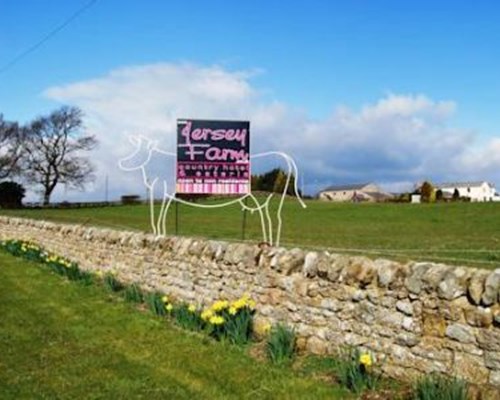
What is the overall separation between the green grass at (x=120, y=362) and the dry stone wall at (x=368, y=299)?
2.79ft

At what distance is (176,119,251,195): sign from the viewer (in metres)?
14.9

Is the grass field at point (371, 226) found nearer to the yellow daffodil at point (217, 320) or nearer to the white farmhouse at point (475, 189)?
the yellow daffodil at point (217, 320)

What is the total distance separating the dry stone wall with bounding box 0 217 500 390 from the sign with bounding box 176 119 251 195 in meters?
1.76

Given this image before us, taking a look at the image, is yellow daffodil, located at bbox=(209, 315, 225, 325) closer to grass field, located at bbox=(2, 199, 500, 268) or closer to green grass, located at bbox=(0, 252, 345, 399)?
green grass, located at bbox=(0, 252, 345, 399)

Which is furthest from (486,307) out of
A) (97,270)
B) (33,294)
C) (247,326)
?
(97,270)

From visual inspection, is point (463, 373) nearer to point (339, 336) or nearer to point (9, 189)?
point (339, 336)

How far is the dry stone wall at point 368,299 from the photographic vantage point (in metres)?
6.87

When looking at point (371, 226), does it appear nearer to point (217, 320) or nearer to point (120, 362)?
point (217, 320)

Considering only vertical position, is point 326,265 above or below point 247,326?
above

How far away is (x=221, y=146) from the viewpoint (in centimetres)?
1500

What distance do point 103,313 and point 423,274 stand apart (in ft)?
22.2

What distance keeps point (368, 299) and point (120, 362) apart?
3101 millimetres

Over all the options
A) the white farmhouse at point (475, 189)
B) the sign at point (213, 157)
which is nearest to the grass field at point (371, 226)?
the sign at point (213, 157)

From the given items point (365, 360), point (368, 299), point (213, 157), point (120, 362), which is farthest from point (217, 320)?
point (213, 157)
